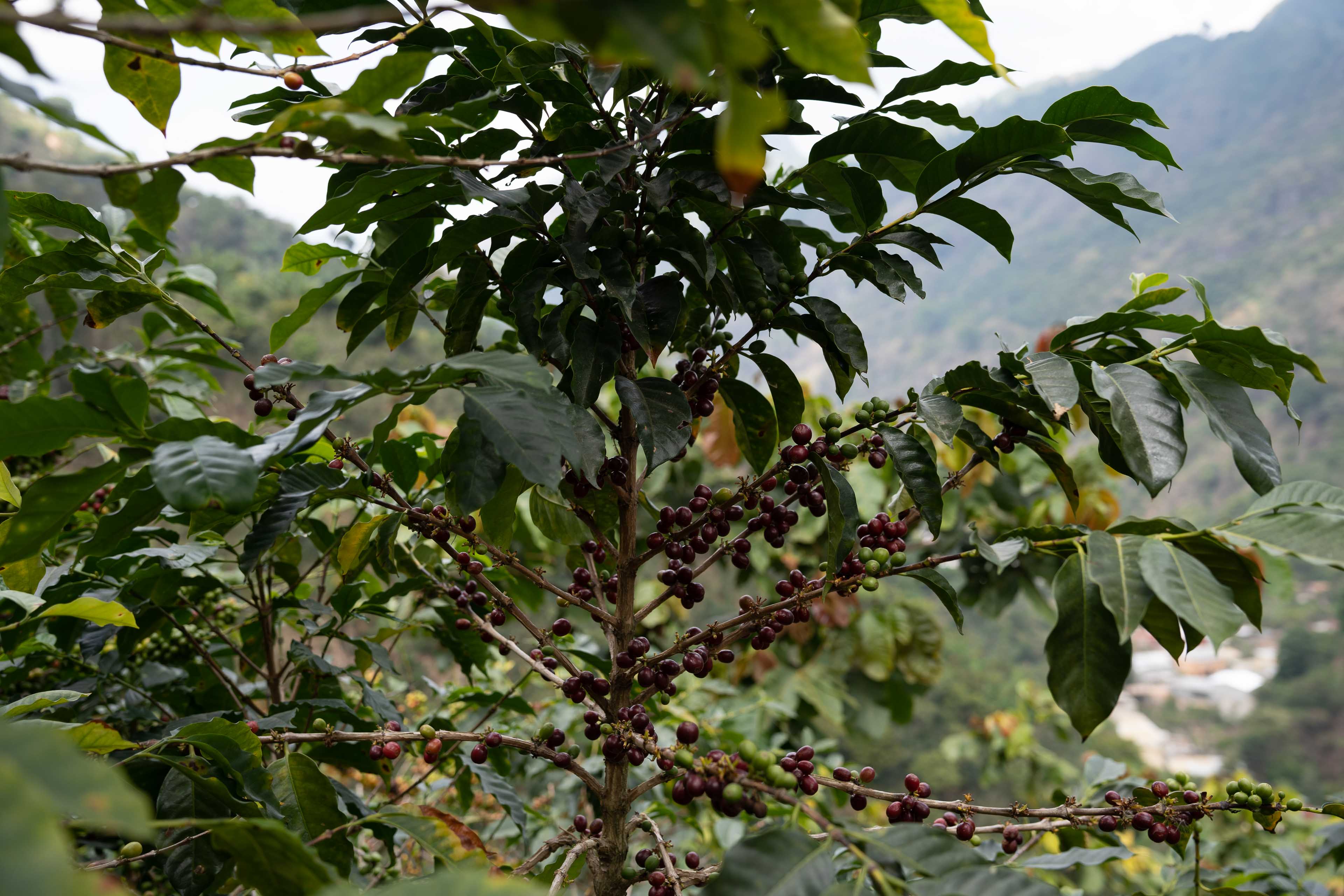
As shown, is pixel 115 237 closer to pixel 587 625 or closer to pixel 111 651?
pixel 111 651

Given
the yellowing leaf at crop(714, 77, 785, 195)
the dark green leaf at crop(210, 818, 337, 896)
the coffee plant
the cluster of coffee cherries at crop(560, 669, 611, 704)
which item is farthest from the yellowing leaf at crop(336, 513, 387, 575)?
the yellowing leaf at crop(714, 77, 785, 195)

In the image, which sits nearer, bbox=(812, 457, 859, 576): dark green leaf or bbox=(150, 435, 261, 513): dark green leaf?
bbox=(150, 435, 261, 513): dark green leaf

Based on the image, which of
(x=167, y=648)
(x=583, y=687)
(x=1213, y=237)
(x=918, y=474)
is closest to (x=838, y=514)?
(x=918, y=474)

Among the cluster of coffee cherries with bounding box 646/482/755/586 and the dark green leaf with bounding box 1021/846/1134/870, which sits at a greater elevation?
the cluster of coffee cherries with bounding box 646/482/755/586

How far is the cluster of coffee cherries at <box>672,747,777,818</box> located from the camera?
1.69 ft

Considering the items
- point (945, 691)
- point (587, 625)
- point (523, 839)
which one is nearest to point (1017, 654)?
point (945, 691)

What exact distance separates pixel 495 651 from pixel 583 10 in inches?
76.2

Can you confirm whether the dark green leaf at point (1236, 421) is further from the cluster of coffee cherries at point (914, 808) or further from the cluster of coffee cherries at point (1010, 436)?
the cluster of coffee cherries at point (914, 808)

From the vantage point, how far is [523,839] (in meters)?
0.95

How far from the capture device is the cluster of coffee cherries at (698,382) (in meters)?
0.78

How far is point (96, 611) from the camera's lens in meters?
0.59

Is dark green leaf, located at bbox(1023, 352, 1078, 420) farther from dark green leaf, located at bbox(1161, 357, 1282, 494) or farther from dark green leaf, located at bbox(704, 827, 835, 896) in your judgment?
dark green leaf, located at bbox(704, 827, 835, 896)

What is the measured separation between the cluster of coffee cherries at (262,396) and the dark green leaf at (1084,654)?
1.88 feet

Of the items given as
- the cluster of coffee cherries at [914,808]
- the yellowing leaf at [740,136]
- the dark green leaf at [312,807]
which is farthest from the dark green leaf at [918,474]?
the dark green leaf at [312,807]
